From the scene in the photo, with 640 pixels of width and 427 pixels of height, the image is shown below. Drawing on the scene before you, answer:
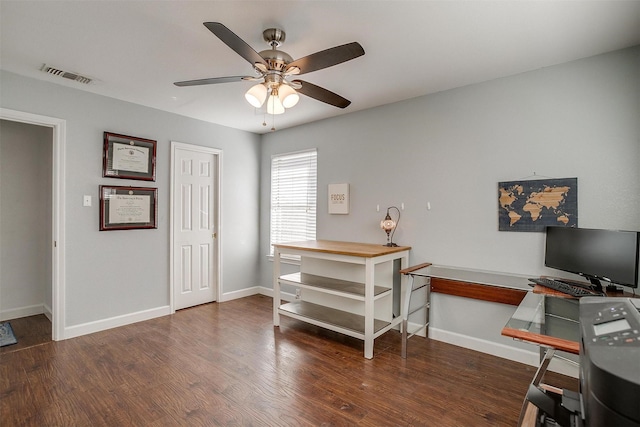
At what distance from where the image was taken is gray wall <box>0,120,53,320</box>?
3797mm

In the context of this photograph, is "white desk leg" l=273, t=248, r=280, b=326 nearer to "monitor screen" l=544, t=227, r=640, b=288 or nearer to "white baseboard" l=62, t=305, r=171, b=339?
"white baseboard" l=62, t=305, r=171, b=339

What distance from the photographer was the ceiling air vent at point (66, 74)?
110 inches

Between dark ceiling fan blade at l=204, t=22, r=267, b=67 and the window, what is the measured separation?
2484 mm

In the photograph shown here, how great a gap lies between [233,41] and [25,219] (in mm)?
4064

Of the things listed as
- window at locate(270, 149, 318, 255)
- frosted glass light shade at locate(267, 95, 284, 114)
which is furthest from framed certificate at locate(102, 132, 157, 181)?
frosted glass light shade at locate(267, 95, 284, 114)

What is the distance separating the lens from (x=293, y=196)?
4691 mm

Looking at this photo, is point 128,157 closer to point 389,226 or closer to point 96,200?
point 96,200

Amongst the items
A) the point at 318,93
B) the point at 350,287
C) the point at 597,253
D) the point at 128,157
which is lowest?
the point at 350,287

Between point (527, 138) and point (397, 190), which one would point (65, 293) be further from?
point (527, 138)

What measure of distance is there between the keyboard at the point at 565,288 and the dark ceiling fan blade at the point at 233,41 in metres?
2.47

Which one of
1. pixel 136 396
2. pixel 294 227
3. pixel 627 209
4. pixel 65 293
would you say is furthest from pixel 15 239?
pixel 627 209

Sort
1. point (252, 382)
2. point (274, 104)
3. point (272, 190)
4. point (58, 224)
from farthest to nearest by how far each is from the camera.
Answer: point (272, 190) → point (58, 224) → point (252, 382) → point (274, 104)

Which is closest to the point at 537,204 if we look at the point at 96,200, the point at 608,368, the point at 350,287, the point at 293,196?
the point at 350,287

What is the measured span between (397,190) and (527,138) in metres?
1.29
